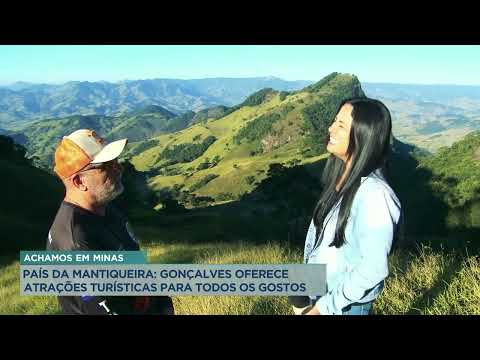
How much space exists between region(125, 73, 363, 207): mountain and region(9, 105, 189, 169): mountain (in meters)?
0.14

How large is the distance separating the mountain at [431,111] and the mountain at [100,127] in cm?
239

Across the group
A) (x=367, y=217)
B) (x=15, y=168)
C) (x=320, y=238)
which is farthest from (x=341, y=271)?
(x=15, y=168)

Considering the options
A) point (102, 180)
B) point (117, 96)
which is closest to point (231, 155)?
point (117, 96)

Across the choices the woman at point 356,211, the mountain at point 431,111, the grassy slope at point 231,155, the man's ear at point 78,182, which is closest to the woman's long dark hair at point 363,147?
the woman at point 356,211

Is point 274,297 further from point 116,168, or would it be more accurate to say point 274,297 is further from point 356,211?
point 116,168

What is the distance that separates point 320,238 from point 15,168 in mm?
3830

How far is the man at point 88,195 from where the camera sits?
4211mm

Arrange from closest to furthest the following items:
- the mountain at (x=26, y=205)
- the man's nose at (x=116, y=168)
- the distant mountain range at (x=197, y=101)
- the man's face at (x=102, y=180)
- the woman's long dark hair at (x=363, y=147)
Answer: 1. the woman's long dark hair at (x=363, y=147)
2. the man's face at (x=102, y=180)
3. the man's nose at (x=116, y=168)
4. the mountain at (x=26, y=205)
5. the distant mountain range at (x=197, y=101)

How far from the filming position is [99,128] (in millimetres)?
4922

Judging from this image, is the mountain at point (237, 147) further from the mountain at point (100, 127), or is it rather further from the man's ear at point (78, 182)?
the man's ear at point (78, 182)

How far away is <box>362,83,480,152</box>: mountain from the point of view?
4.97 m

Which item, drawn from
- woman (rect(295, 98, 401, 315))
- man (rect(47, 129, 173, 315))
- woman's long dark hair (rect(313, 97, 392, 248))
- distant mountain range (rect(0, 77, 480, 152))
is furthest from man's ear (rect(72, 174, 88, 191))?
woman's long dark hair (rect(313, 97, 392, 248))

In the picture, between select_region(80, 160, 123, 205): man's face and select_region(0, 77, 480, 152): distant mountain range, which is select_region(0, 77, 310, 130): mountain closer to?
select_region(0, 77, 480, 152): distant mountain range
